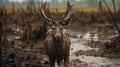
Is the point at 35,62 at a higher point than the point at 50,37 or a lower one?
lower

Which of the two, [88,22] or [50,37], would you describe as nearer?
[50,37]

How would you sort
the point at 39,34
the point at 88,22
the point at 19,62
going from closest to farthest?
the point at 19,62
the point at 39,34
the point at 88,22

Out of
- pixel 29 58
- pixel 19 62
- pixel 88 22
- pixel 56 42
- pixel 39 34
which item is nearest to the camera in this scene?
pixel 56 42

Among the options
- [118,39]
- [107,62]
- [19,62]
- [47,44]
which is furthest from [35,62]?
[118,39]

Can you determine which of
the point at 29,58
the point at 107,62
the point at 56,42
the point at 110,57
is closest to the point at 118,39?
the point at 110,57

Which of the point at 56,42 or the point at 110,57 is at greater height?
the point at 56,42

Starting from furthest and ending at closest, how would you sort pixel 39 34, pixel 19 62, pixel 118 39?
pixel 39 34
pixel 118 39
pixel 19 62

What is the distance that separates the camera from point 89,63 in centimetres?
1123

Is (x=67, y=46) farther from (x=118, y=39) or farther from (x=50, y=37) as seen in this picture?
(x=118, y=39)

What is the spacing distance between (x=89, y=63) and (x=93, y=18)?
2235 cm

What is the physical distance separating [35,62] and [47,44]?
1613 mm

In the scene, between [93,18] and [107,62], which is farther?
[93,18]

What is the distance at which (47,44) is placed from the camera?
9.79 m

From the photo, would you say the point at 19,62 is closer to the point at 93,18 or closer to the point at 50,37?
the point at 50,37
